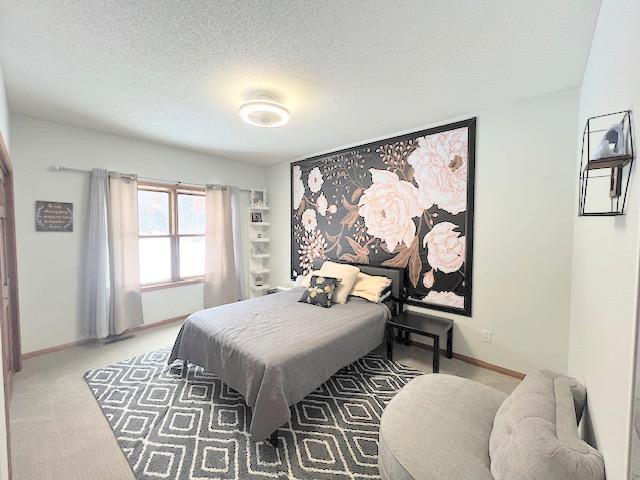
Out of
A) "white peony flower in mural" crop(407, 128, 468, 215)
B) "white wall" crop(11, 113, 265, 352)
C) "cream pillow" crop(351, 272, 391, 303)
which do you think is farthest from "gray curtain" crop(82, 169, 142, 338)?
"white peony flower in mural" crop(407, 128, 468, 215)

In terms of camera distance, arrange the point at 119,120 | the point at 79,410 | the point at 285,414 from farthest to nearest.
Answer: the point at 119,120 → the point at 79,410 → the point at 285,414

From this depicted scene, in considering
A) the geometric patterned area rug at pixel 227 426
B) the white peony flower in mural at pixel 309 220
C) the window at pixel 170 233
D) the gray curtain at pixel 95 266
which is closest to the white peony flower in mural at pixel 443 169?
the white peony flower in mural at pixel 309 220

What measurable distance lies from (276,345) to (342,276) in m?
1.45

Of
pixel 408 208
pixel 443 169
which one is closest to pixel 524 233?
pixel 443 169

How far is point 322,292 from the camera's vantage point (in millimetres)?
3020

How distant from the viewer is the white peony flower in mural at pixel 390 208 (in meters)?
3.16

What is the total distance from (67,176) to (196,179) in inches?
57.2

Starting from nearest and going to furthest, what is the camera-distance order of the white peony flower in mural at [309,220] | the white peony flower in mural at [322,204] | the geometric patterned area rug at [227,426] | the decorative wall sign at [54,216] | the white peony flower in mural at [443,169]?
the geometric patterned area rug at [227,426] → the white peony flower in mural at [443,169] → the decorative wall sign at [54,216] → the white peony flower in mural at [322,204] → the white peony flower in mural at [309,220]

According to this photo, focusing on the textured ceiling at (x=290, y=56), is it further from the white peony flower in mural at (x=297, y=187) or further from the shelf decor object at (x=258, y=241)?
the shelf decor object at (x=258, y=241)

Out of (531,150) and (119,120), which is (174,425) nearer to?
(119,120)

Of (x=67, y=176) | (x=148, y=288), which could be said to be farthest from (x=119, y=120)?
(x=148, y=288)

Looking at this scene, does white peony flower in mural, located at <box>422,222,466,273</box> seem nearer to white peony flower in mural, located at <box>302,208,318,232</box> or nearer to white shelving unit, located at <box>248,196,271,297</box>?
white peony flower in mural, located at <box>302,208,318,232</box>

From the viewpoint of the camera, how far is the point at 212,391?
2330mm

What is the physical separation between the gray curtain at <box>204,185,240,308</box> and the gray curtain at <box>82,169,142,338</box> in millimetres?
964
